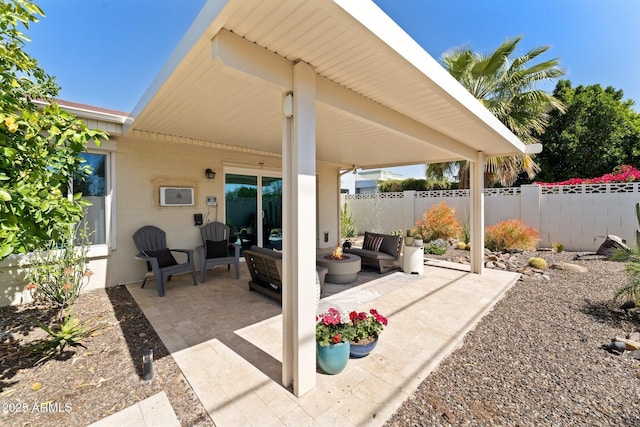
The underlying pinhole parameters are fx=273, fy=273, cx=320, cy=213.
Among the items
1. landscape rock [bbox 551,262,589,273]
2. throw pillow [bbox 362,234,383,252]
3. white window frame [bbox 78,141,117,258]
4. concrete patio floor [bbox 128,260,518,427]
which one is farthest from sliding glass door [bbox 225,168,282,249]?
landscape rock [bbox 551,262,589,273]

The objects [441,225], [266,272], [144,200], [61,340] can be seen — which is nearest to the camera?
[61,340]

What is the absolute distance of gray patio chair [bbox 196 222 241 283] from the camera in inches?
214

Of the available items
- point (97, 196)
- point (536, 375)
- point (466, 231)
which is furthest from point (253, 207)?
point (466, 231)

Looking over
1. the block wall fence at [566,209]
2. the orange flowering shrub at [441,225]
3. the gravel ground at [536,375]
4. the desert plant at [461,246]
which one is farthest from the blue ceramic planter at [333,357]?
the block wall fence at [566,209]

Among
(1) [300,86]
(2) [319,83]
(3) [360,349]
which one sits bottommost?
(3) [360,349]

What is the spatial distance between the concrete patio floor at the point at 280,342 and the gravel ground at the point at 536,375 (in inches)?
7.3

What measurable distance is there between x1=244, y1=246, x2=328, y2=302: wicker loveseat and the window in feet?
9.26

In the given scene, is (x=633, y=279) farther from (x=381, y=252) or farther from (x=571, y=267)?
(x=381, y=252)

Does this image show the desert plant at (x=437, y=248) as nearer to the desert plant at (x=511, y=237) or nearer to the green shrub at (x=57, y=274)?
the desert plant at (x=511, y=237)

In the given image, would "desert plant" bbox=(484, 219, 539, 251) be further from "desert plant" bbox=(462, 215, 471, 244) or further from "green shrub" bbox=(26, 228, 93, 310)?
"green shrub" bbox=(26, 228, 93, 310)

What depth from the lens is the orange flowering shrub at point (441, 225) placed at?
970 centimetres

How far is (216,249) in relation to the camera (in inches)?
233

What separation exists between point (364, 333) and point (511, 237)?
7.52 m

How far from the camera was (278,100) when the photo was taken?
3.32m
